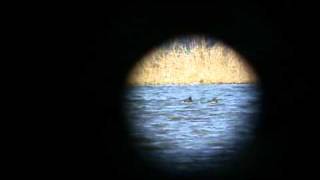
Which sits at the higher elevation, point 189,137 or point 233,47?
point 233,47

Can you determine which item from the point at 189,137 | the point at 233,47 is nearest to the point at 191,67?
the point at 189,137

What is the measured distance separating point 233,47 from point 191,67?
26540mm

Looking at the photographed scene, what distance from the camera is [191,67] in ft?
109

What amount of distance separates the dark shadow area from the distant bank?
23041 millimetres

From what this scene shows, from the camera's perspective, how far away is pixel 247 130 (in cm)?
904

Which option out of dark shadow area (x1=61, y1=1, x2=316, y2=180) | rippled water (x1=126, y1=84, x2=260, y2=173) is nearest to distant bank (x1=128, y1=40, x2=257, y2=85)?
rippled water (x1=126, y1=84, x2=260, y2=173)

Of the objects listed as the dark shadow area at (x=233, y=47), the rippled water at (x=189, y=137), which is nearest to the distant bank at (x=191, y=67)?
the rippled water at (x=189, y=137)

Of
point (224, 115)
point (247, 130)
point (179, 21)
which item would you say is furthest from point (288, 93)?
point (224, 115)

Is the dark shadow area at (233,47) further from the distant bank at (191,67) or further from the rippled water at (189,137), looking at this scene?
the distant bank at (191,67)

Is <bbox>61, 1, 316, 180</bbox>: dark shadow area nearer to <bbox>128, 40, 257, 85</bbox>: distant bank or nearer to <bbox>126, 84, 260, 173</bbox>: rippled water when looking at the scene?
<bbox>126, 84, 260, 173</bbox>: rippled water

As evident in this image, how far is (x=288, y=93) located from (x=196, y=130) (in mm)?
4467

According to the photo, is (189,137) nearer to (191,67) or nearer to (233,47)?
(233,47)

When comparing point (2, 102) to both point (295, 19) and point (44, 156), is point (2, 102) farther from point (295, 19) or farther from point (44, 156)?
point (295, 19)

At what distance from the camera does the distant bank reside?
30.5m
